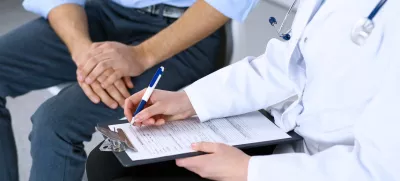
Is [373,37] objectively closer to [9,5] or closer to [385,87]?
[385,87]

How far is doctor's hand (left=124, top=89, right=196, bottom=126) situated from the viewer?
1.07 metres

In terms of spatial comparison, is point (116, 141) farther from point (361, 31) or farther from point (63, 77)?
point (63, 77)

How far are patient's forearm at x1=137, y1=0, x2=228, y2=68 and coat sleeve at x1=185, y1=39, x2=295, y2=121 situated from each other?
0.32 m

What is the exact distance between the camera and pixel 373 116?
0.79 meters

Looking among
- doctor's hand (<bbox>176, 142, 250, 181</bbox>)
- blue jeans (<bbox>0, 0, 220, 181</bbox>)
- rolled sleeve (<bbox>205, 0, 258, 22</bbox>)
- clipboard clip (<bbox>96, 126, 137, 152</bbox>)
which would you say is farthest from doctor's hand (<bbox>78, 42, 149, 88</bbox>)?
doctor's hand (<bbox>176, 142, 250, 181</bbox>)

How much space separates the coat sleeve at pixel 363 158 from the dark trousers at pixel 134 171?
16 centimetres

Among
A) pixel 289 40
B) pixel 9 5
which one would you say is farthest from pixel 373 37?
pixel 9 5

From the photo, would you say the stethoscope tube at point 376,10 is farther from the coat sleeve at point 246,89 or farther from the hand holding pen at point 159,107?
the hand holding pen at point 159,107

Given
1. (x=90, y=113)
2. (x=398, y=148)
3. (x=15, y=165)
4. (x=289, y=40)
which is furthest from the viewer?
(x=15, y=165)

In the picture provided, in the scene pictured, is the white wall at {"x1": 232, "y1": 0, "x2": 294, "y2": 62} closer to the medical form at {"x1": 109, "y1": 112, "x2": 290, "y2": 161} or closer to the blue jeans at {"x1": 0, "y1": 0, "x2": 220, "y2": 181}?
the blue jeans at {"x1": 0, "y1": 0, "x2": 220, "y2": 181}

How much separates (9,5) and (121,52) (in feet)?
7.76

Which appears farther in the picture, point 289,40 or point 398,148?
point 289,40

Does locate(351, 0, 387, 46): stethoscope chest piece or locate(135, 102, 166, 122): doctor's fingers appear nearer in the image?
locate(351, 0, 387, 46): stethoscope chest piece

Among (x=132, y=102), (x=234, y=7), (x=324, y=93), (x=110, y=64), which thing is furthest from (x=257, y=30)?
(x=324, y=93)
